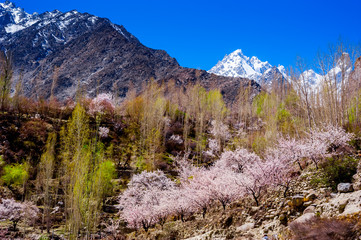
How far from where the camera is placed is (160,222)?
539 inches

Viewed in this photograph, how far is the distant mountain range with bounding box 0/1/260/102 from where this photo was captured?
85062 mm

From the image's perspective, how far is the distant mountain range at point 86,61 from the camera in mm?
85062

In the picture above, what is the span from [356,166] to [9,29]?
176292 mm

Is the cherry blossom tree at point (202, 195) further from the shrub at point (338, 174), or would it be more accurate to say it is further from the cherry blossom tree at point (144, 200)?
the shrub at point (338, 174)

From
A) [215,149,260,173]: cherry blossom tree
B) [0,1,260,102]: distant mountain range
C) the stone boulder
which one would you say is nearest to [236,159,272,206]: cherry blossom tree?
the stone boulder

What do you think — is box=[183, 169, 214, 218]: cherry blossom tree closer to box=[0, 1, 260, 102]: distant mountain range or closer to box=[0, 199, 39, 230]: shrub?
box=[0, 199, 39, 230]: shrub

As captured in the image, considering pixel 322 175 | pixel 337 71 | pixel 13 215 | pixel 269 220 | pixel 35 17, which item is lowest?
pixel 13 215

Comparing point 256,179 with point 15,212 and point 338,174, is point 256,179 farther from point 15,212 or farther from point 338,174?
point 15,212

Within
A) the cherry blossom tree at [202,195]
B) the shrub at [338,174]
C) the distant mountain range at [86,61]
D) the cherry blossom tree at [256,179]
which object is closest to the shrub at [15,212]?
the cherry blossom tree at [202,195]

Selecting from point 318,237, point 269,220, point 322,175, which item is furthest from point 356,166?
point 318,237

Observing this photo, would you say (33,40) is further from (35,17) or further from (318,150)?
(318,150)

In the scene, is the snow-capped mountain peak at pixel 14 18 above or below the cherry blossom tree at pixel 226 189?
above

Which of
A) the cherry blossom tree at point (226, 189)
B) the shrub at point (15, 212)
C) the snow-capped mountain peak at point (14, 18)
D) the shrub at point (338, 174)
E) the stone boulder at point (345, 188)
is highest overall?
the snow-capped mountain peak at point (14, 18)

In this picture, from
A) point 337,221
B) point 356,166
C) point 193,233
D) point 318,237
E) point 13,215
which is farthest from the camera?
point 13,215
